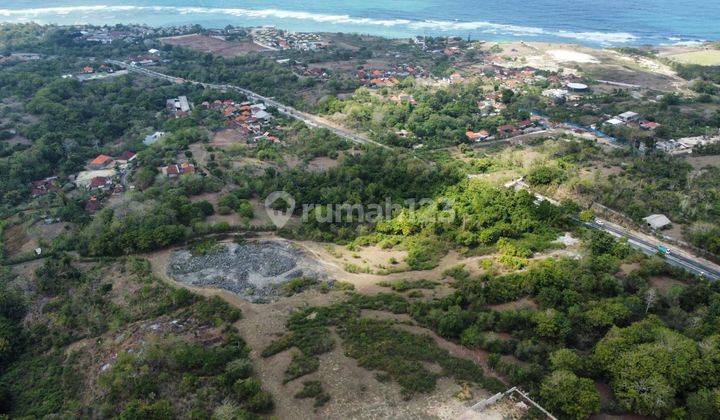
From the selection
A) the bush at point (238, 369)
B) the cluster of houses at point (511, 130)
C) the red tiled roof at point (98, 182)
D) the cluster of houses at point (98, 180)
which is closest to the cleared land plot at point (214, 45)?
the cluster of houses at point (98, 180)

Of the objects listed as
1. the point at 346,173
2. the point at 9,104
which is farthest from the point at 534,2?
the point at 9,104

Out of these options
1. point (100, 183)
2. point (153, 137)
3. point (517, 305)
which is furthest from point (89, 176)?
point (517, 305)

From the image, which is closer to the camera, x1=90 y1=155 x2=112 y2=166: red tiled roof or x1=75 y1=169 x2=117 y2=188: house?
x1=75 y1=169 x2=117 y2=188: house

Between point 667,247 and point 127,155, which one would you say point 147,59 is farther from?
point 667,247

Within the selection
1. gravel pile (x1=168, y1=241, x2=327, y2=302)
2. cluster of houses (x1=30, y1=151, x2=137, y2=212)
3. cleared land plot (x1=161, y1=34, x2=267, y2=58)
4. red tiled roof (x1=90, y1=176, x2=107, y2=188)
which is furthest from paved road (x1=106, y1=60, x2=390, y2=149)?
red tiled roof (x1=90, y1=176, x2=107, y2=188)

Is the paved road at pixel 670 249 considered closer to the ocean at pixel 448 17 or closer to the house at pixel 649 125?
the house at pixel 649 125

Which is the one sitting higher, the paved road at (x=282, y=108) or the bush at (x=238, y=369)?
the paved road at (x=282, y=108)

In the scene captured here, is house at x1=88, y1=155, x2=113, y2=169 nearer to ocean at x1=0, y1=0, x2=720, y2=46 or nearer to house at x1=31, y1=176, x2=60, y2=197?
house at x1=31, y1=176, x2=60, y2=197
